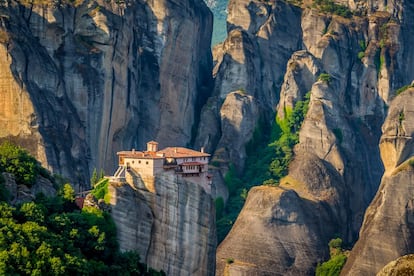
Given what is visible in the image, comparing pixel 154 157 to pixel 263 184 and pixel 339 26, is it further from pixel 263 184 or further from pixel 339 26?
pixel 339 26

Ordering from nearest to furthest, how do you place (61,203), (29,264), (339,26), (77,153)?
(29,264) < (61,203) < (77,153) < (339,26)

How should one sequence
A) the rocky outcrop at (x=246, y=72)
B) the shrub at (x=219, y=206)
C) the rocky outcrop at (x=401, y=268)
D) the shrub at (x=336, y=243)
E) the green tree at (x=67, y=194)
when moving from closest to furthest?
the rocky outcrop at (x=401, y=268), the green tree at (x=67, y=194), the shrub at (x=336, y=243), the shrub at (x=219, y=206), the rocky outcrop at (x=246, y=72)

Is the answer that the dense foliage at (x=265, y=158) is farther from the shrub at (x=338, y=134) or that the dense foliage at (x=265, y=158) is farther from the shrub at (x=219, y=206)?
the shrub at (x=338, y=134)

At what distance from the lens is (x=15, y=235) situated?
60875 millimetres

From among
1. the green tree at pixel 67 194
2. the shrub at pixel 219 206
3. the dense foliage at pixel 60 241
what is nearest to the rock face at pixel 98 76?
the shrub at pixel 219 206

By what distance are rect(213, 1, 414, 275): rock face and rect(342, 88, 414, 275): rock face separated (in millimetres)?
1218

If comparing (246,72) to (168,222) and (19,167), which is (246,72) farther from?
(19,167)

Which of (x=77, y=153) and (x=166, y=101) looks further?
(x=166, y=101)

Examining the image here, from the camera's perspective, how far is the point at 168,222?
7088cm

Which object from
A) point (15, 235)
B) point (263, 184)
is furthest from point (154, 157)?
point (263, 184)

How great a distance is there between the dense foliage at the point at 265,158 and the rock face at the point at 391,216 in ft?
25.8

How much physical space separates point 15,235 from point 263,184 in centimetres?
4181

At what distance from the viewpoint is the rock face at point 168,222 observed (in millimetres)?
68812

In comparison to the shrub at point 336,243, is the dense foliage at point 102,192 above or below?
above
